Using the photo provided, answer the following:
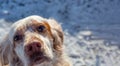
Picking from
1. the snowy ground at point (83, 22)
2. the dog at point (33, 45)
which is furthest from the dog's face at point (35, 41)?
the snowy ground at point (83, 22)

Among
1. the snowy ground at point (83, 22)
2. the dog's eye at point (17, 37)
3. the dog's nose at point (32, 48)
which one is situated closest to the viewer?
the dog's nose at point (32, 48)

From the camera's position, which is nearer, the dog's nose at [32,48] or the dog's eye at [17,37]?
the dog's nose at [32,48]

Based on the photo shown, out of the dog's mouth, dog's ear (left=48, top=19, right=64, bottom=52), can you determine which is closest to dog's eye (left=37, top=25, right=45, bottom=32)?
dog's ear (left=48, top=19, right=64, bottom=52)

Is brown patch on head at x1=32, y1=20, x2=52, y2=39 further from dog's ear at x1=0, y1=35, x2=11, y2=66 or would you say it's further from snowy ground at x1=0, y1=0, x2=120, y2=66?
snowy ground at x1=0, y1=0, x2=120, y2=66

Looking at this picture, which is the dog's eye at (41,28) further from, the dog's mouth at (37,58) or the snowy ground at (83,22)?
the snowy ground at (83,22)

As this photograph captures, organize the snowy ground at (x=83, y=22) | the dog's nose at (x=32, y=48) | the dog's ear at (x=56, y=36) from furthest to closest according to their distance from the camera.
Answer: the snowy ground at (x=83, y=22) → the dog's ear at (x=56, y=36) → the dog's nose at (x=32, y=48)

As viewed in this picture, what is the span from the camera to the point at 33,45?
117 inches

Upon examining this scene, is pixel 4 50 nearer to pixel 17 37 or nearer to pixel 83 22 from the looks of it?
pixel 17 37

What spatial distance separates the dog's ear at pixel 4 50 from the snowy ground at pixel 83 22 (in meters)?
2.14

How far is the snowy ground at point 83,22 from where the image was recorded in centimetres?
573

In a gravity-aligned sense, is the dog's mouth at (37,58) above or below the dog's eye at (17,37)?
below

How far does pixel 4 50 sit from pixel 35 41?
0.50 meters

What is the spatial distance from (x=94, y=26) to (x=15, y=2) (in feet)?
5.13

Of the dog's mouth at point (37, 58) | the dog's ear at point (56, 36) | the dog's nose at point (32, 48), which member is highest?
the dog's ear at point (56, 36)
